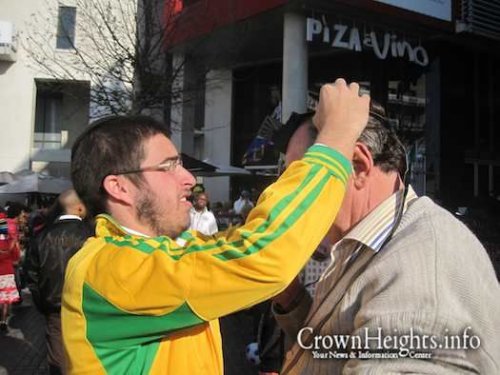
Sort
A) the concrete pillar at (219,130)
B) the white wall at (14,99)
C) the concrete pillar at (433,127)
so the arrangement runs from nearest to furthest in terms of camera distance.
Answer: the concrete pillar at (433,127) → the concrete pillar at (219,130) → the white wall at (14,99)

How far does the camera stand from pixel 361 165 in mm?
1436

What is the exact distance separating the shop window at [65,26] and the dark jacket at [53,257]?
10501 mm

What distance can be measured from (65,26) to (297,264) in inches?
820

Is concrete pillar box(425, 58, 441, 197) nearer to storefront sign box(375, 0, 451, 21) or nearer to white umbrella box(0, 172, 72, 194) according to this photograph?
storefront sign box(375, 0, 451, 21)

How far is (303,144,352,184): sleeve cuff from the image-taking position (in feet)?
4.11

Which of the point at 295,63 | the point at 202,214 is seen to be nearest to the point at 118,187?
the point at 202,214

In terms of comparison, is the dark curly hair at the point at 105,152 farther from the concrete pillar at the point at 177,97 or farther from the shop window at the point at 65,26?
the shop window at the point at 65,26

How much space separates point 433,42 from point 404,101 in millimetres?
2307

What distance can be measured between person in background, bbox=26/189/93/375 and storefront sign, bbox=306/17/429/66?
376 inches

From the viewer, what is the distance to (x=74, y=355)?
4.63ft

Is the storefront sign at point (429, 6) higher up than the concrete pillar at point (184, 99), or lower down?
higher up

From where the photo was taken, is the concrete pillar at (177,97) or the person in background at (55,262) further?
the concrete pillar at (177,97)

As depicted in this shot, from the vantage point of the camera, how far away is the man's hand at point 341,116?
1.27m

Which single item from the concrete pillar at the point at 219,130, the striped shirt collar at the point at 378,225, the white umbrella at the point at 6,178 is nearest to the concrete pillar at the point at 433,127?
the concrete pillar at the point at 219,130
